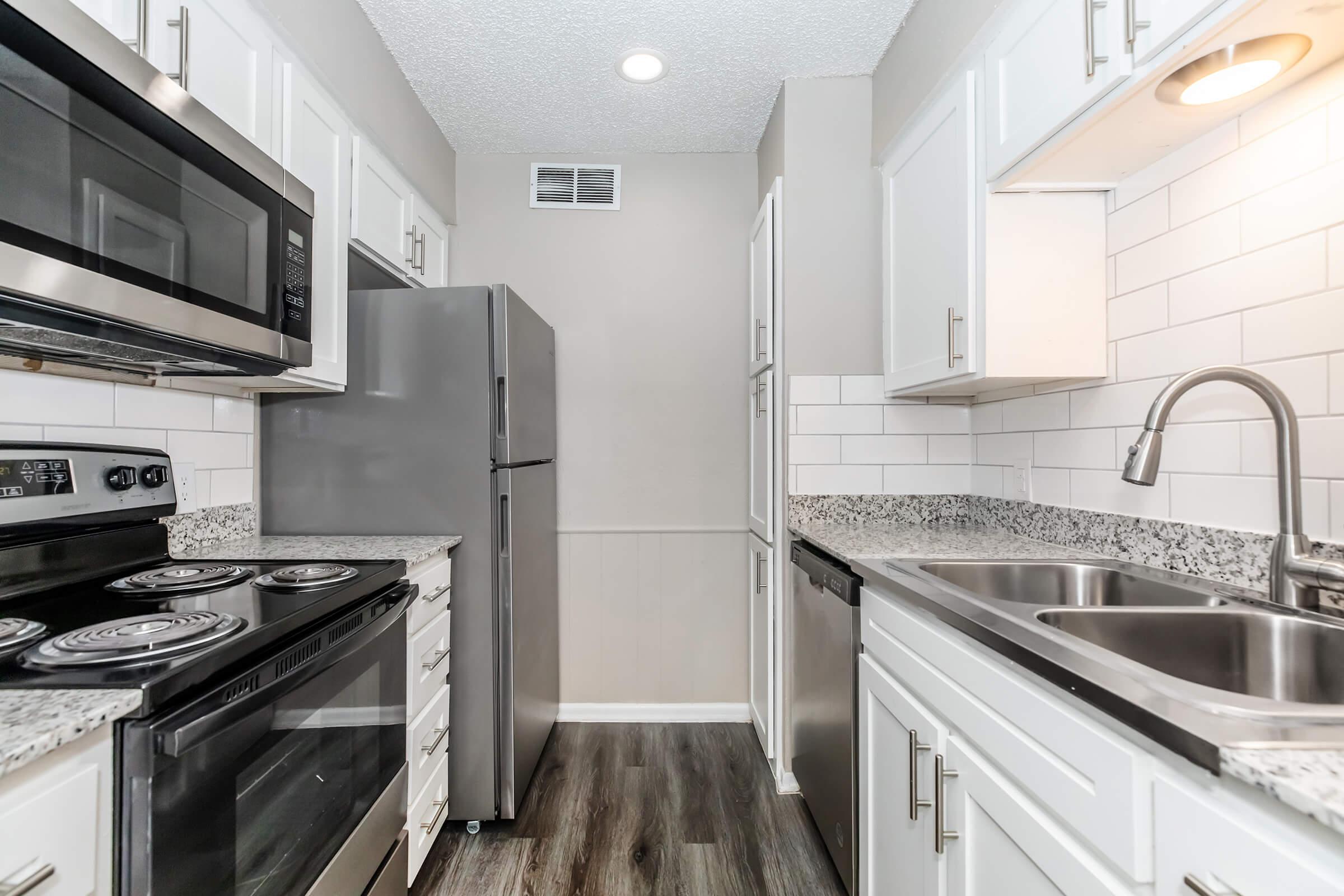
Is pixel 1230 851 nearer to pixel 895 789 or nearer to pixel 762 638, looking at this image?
pixel 895 789

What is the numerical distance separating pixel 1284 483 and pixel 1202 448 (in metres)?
0.25

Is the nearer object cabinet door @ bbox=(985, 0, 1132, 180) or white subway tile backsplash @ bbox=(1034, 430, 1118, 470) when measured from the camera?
cabinet door @ bbox=(985, 0, 1132, 180)

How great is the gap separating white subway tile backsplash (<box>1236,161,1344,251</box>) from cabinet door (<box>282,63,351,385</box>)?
1981mm

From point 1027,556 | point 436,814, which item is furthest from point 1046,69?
point 436,814

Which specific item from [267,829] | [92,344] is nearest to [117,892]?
[267,829]

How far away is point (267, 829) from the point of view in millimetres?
1005

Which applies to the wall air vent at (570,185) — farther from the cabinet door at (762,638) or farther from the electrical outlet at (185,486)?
the electrical outlet at (185,486)

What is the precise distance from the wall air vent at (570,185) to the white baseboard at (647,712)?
86.5 inches

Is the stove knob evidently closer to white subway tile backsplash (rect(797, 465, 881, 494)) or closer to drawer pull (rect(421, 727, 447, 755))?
drawer pull (rect(421, 727, 447, 755))

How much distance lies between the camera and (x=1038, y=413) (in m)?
1.82

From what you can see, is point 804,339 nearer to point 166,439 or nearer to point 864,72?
point 864,72

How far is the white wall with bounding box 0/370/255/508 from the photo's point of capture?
1.22 meters

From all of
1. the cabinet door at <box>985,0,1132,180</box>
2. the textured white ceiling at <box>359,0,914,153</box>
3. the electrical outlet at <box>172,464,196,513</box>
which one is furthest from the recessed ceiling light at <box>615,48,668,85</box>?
the electrical outlet at <box>172,464,196,513</box>

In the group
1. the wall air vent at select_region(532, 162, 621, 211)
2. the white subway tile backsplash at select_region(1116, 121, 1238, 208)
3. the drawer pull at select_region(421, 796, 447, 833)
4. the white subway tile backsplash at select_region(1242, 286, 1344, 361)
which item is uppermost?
the wall air vent at select_region(532, 162, 621, 211)
